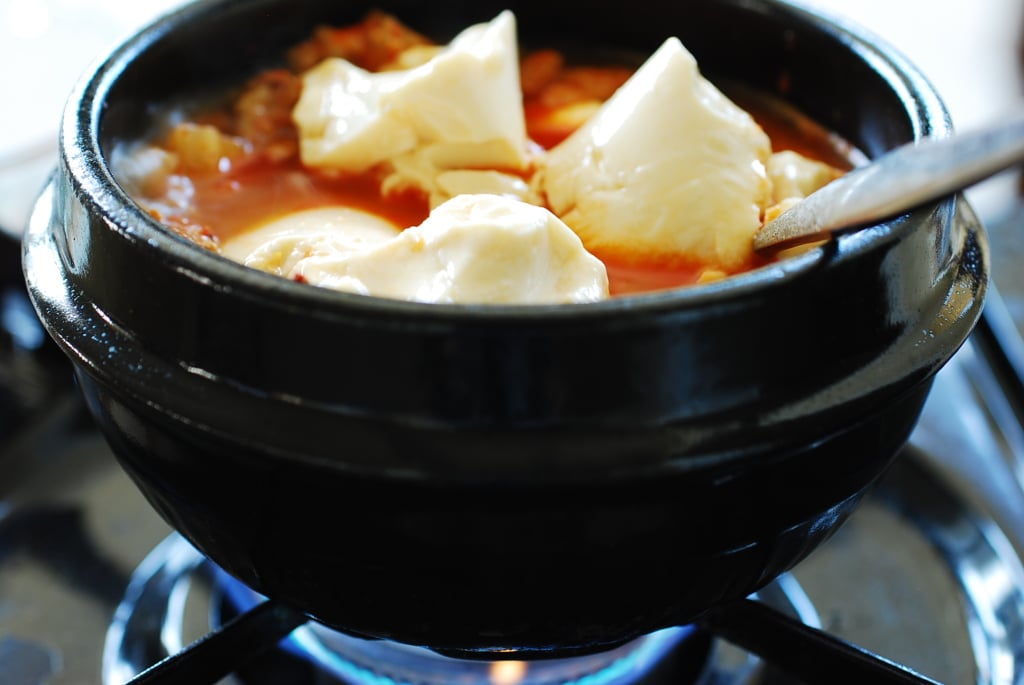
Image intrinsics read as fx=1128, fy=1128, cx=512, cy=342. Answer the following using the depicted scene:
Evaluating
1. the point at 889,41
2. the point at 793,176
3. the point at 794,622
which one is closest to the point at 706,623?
the point at 794,622

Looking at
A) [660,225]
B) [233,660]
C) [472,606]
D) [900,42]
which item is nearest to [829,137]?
[660,225]

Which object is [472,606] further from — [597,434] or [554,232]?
[554,232]

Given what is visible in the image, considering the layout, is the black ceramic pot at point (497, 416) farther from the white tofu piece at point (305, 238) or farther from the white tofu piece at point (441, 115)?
the white tofu piece at point (441, 115)

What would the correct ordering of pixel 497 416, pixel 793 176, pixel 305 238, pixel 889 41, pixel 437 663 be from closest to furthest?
pixel 497 416
pixel 305 238
pixel 793 176
pixel 437 663
pixel 889 41

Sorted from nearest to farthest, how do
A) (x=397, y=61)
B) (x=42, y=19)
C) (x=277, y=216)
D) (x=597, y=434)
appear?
(x=597, y=434) < (x=277, y=216) < (x=397, y=61) < (x=42, y=19)

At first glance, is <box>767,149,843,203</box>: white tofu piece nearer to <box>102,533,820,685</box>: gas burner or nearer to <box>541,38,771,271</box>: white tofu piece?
<box>541,38,771,271</box>: white tofu piece

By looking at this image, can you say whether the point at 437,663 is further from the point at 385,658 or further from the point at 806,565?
the point at 806,565

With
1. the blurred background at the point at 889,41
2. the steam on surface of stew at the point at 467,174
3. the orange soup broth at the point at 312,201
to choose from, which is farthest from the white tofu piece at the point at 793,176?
the blurred background at the point at 889,41
